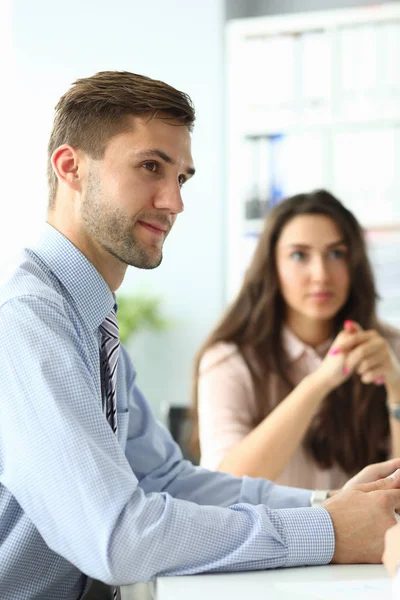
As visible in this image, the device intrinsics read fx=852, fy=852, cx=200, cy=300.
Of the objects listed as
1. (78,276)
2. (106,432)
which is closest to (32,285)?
(78,276)

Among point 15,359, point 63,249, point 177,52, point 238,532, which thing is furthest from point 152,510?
point 177,52

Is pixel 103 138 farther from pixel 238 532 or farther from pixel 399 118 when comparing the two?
pixel 399 118

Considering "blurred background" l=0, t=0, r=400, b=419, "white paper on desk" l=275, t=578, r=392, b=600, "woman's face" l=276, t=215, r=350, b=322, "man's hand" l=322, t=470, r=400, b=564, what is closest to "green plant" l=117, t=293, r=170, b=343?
"blurred background" l=0, t=0, r=400, b=419

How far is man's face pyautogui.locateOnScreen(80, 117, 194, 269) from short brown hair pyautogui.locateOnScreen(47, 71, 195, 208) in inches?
0.8

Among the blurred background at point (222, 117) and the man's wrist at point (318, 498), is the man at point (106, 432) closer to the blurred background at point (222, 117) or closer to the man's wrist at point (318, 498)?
the man's wrist at point (318, 498)

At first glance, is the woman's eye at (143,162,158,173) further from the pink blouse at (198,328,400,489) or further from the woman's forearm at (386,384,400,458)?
the woman's forearm at (386,384,400,458)

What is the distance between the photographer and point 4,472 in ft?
3.71

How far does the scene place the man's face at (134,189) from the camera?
1382 mm

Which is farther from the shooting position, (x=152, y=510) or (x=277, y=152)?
(x=277, y=152)

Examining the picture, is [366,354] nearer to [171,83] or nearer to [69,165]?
[69,165]

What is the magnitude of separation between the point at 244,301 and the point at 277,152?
1.62m

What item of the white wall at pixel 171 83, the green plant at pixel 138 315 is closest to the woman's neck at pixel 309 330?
the green plant at pixel 138 315

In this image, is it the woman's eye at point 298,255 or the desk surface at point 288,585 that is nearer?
the desk surface at point 288,585

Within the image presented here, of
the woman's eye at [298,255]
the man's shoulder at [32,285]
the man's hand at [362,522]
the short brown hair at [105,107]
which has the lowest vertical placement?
the man's hand at [362,522]
